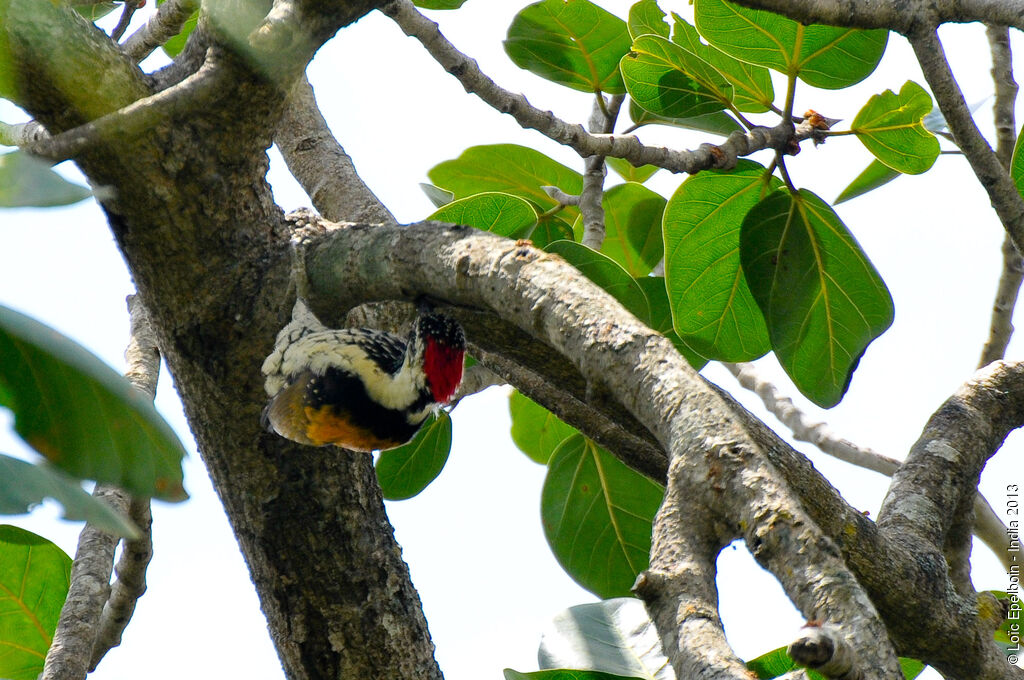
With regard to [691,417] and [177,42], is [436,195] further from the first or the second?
[691,417]

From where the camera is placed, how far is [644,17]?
2.41m

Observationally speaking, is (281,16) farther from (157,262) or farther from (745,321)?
(745,321)

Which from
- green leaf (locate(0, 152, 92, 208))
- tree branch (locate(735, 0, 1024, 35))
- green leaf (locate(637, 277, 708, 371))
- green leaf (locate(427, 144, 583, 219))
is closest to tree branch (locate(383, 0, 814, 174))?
green leaf (locate(637, 277, 708, 371))

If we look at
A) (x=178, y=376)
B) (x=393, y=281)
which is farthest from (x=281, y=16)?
(x=178, y=376)

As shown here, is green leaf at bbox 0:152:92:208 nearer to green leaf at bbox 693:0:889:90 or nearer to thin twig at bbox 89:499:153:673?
thin twig at bbox 89:499:153:673

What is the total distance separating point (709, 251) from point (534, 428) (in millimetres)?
947

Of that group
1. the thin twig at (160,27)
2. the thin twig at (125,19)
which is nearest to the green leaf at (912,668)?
the thin twig at (160,27)

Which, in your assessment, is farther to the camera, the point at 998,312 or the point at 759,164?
the point at 998,312

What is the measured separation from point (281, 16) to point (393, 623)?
1183 mm

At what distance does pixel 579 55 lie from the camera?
8.36ft

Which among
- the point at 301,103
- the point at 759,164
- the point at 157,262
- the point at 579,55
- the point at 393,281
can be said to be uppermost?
the point at 301,103

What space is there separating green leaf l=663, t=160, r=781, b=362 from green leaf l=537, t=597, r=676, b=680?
0.78 meters

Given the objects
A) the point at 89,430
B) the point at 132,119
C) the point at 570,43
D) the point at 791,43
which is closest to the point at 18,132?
the point at 132,119

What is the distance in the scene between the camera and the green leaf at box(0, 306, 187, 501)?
95 cm
